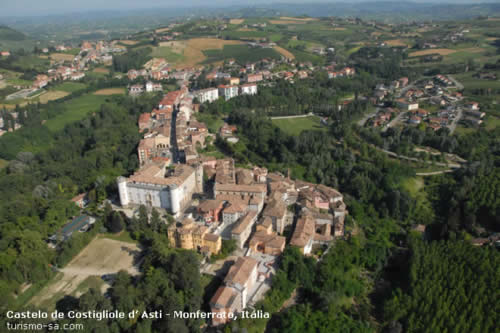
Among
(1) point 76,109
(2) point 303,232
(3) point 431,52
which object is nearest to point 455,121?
(2) point 303,232

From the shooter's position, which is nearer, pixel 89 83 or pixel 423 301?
pixel 423 301

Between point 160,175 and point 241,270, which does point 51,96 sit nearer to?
point 160,175

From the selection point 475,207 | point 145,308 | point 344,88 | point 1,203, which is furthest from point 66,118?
point 475,207

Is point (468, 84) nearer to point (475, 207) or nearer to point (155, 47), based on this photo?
point (475, 207)

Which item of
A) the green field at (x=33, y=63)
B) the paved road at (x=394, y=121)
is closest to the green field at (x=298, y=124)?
the paved road at (x=394, y=121)

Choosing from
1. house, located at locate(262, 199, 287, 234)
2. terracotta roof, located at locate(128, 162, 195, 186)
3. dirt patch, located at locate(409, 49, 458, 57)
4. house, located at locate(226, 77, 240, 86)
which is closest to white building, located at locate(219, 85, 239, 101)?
house, located at locate(226, 77, 240, 86)

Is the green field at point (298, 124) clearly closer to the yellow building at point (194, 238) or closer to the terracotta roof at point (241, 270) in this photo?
the yellow building at point (194, 238)
